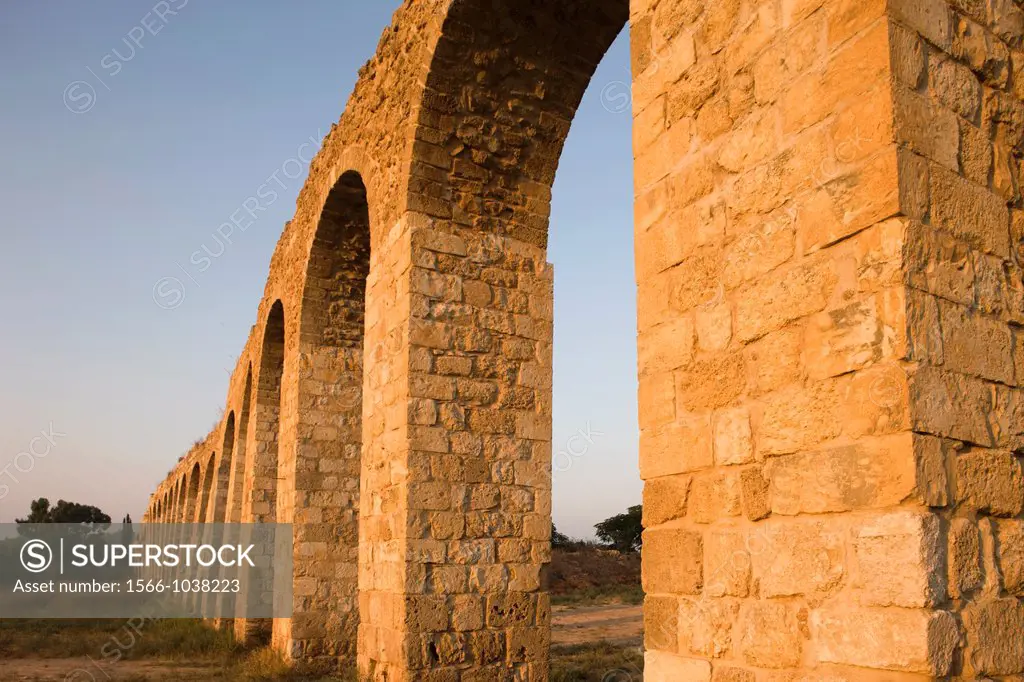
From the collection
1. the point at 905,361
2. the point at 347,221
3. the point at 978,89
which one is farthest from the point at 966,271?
the point at 347,221

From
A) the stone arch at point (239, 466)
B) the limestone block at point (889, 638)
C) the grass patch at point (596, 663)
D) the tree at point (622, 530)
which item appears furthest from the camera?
the tree at point (622, 530)

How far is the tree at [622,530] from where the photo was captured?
33562mm

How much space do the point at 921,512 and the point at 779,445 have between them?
1.68ft

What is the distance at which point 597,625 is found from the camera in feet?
49.9

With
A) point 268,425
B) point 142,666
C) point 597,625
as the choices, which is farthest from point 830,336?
point 597,625

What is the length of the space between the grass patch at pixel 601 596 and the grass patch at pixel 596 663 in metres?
9.02

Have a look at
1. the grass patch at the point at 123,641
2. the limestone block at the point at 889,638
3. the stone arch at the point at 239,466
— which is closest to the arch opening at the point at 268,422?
the stone arch at the point at 239,466

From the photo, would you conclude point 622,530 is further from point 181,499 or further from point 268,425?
point 268,425

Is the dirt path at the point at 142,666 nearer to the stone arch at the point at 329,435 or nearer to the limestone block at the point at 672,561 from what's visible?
the stone arch at the point at 329,435

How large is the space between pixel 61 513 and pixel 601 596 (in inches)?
1595

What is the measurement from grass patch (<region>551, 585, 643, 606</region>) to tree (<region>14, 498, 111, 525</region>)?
3435 centimetres

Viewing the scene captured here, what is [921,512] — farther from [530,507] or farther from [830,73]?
[530,507]

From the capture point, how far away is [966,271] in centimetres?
241

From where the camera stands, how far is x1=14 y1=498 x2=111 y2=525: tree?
4809cm
